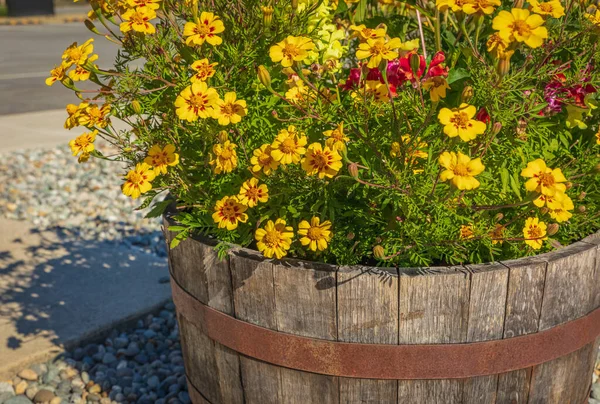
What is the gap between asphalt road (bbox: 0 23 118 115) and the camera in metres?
7.92

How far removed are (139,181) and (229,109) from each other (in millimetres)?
279

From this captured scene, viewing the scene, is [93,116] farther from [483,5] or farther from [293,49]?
[483,5]

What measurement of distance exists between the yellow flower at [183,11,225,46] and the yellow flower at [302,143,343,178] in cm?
34

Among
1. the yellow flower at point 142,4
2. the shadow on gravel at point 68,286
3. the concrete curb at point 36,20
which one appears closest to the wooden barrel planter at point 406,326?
the yellow flower at point 142,4

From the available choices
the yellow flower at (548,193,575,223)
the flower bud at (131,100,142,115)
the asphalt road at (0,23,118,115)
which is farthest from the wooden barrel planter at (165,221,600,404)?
the asphalt road at (0,23,118,115)

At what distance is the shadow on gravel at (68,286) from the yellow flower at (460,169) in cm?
206

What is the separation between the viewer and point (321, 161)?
4.33 ft

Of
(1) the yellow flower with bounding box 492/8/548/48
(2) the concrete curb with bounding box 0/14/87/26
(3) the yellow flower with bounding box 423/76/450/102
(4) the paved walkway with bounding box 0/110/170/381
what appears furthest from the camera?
(2) the concrete curb with bounding box 0/14/87/26

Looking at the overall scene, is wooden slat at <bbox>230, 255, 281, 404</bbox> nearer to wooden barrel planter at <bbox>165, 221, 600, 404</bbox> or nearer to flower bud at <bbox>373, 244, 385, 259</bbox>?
wooden barrel planter at <bbox>165, 221, 600, 404</bbox>

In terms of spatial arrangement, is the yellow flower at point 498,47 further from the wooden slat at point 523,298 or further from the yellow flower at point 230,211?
the yellow flower at point 230,211

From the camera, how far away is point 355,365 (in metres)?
1.49

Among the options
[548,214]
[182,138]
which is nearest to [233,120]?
[182,138]

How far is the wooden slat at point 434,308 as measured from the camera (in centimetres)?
142

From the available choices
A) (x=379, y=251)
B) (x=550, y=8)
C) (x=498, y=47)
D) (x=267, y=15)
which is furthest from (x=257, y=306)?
(x=550, y=8)
